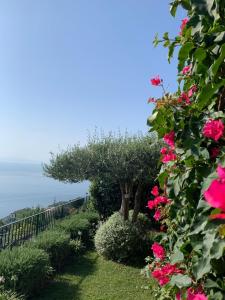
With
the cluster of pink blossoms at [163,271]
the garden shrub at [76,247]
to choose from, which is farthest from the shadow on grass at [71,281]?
the cluster of pink blossoms at [163,271]

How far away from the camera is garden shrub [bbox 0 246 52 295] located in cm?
591

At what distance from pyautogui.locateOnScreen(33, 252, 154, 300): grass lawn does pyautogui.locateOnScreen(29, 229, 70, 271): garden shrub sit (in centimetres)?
26

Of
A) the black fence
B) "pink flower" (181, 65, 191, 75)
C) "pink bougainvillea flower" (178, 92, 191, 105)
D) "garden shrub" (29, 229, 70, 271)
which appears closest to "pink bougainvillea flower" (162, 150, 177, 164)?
"pink bougainvillea flower" (178, 92, 191, 105)

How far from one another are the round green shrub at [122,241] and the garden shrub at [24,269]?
7.41ft

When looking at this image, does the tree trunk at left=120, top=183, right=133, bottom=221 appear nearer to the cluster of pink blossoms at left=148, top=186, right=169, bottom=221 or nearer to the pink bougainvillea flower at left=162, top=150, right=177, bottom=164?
the cluster of pink blossoms at left=148, top=186, right=169, bottom=221

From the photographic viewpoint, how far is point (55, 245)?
8086 mm

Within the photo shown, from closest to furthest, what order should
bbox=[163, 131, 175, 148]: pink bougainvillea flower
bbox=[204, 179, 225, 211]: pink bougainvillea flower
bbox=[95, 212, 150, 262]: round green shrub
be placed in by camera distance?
bbox=[204, 179, 225, 211]: pink bougainvillea flower → bbox=[163, 131, 175, 148]: pink bougainvillea flower → bbox=[95, 212, 150, 262]: round green shrub

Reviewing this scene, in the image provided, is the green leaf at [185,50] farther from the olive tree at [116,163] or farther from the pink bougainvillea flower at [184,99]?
the olive tree at [116,163]

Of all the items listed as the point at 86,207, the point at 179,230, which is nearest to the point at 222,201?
the point at 179,230

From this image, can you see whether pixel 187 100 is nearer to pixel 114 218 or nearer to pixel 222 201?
pixel 222 201

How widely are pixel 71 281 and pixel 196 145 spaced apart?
6486mm

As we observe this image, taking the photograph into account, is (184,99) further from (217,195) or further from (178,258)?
(217,195)

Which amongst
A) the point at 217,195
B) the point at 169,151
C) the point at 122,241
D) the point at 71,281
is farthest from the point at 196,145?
the point at 122,241

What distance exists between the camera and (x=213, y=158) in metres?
1.72
